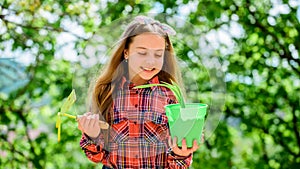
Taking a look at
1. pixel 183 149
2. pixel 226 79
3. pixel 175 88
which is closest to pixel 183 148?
pixel 183 149

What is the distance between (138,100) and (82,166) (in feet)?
5.11

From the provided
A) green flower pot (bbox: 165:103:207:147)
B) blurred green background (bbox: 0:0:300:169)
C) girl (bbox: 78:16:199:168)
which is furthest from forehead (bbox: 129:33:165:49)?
blurred green background (bbox: 0:0:300:169)

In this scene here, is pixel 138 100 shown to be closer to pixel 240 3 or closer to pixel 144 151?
pixel 144 151

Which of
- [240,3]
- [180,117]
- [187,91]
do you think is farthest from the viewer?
[240,3]

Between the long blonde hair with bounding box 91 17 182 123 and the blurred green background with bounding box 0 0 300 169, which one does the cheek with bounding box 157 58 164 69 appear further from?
the blurred green background with bounding box 0 0 300 169

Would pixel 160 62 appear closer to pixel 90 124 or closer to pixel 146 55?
pixel 146 55

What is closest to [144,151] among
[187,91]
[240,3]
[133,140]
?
[133,140]

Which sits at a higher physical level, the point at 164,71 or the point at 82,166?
the point at 164,71

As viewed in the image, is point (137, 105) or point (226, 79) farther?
point (226, 79)

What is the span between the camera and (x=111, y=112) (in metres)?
1.11

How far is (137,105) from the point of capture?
1.10m

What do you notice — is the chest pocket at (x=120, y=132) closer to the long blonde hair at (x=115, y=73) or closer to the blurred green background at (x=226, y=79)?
the long blonde hair at (x=115, y=73)

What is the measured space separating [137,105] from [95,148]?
11cm

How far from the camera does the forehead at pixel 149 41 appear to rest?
3.49 ft
